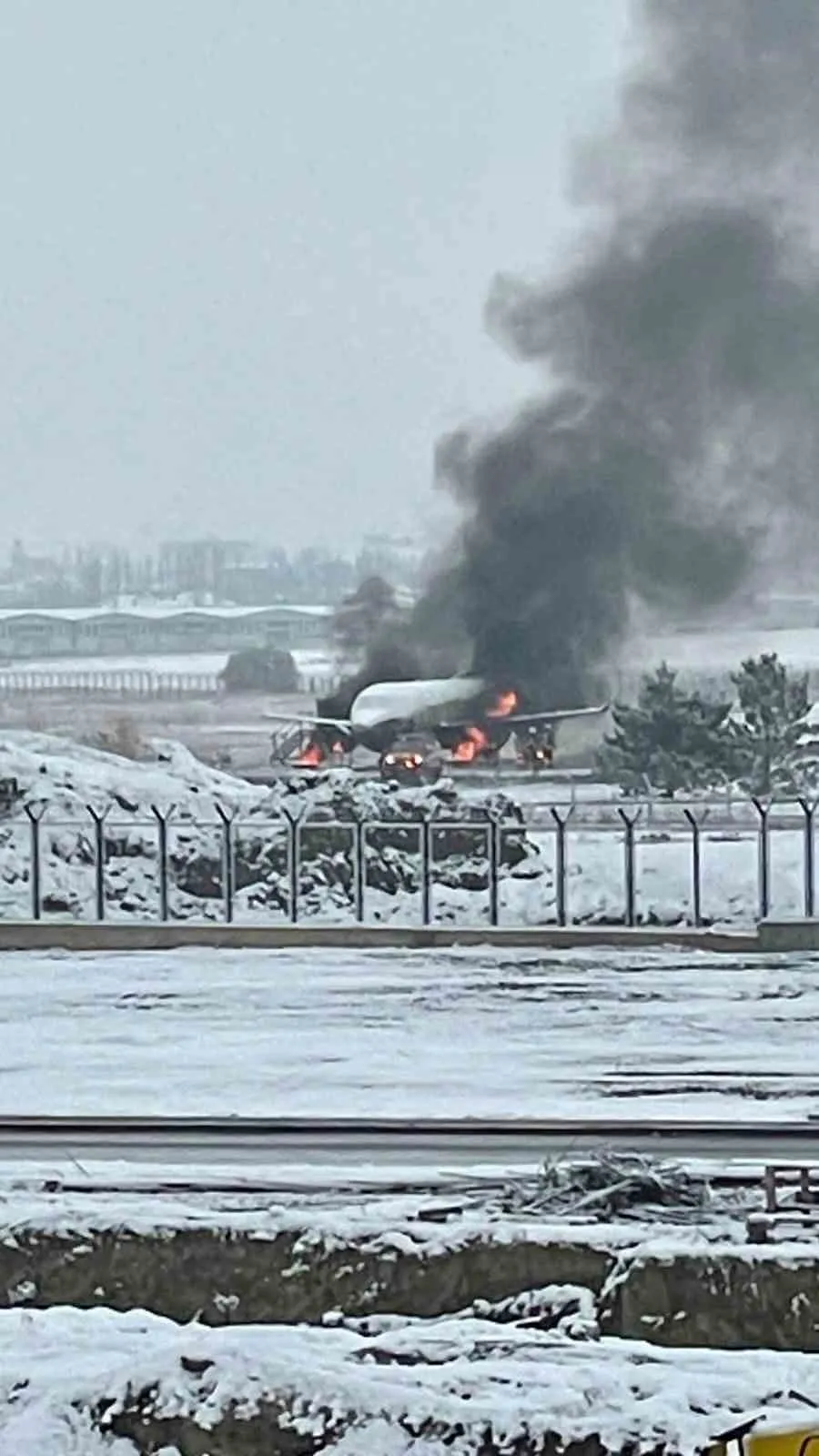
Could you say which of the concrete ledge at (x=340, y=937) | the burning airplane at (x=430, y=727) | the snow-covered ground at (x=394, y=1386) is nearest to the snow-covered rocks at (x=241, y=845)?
the concrete ledge at (x=340, y=937)

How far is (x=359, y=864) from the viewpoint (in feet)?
37.6

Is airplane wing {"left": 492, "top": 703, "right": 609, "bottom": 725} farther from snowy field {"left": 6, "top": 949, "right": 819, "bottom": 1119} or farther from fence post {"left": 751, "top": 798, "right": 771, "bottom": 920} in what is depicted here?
snowy field {"left": 6, "top": 949, "right": 819, "bottom": 1119}

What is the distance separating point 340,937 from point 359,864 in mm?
613

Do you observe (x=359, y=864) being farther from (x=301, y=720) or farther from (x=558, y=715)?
(x=558, y=715)

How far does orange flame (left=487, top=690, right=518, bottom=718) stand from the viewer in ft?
56.7

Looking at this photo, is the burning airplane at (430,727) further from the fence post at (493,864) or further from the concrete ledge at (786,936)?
the concrete ledge at (786,936)

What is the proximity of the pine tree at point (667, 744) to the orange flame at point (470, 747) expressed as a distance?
1188 millimetres

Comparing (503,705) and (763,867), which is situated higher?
(503,705)

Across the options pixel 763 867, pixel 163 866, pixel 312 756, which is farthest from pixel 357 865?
pixel 312 756

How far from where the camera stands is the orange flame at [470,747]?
16.7 metres

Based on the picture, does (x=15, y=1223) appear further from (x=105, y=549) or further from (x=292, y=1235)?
(x=105, y=549)

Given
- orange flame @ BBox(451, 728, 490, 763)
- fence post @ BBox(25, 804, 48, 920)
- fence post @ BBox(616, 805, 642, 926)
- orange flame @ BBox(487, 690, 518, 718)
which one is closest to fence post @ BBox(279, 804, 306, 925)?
fence post @ BBox(25, 804, 48, 920)

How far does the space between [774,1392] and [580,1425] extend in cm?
54

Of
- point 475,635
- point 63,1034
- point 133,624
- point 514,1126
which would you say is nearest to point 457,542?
point 475,635
